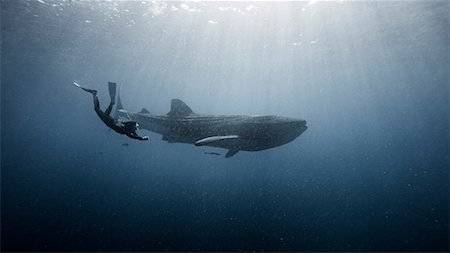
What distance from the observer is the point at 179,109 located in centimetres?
930

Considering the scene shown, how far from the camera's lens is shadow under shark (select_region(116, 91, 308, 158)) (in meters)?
7.43

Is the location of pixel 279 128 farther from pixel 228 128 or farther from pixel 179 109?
pixel 179 109

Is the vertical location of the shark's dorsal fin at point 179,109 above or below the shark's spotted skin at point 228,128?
above

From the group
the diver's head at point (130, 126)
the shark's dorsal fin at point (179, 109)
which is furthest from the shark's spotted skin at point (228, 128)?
the diver's head at point (130, 126)

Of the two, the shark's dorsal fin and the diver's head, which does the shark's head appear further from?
the diver's head

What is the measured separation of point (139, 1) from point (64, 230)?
584 inches

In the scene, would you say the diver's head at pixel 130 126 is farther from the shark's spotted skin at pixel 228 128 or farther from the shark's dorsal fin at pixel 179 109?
the shark's dorsal fin at pixel 179 109

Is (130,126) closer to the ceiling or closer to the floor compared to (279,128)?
closer to the floor

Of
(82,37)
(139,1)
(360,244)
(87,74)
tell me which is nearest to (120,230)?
(360,244)

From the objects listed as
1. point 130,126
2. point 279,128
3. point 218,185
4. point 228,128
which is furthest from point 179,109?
point 218,185

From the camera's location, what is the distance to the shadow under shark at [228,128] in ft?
24.4

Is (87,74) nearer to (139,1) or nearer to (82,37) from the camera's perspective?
(82,37)

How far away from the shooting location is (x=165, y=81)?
181 feet

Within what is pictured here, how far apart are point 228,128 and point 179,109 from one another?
212 centimetres
